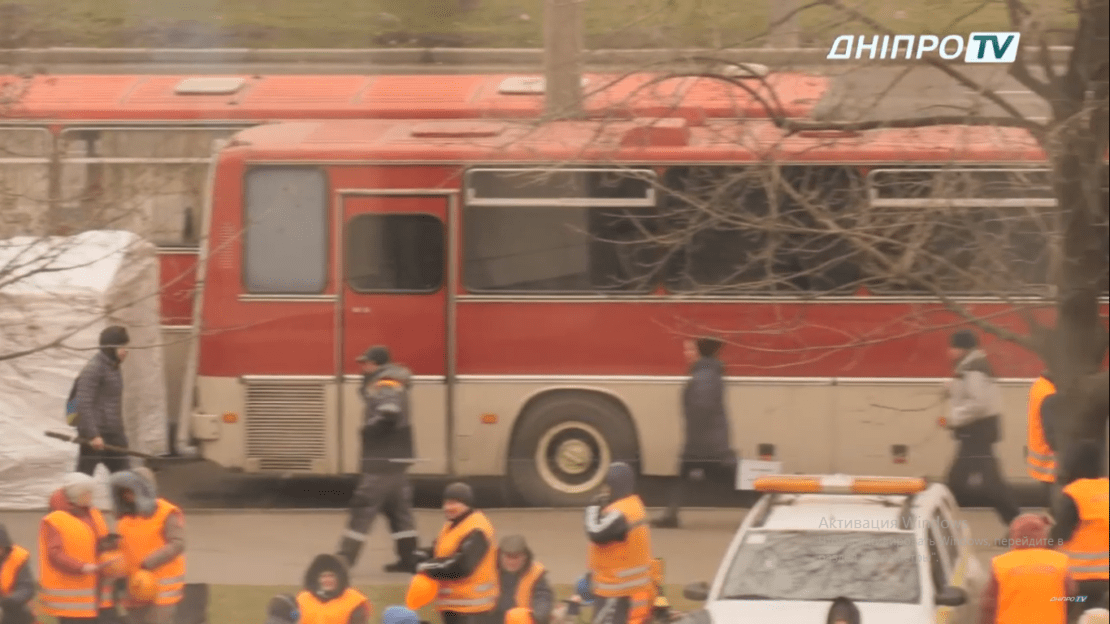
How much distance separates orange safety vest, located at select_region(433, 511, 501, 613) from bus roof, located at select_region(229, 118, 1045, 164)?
8.57 feet

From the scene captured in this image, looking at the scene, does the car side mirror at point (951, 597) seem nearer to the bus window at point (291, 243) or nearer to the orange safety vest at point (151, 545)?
the orange safety vest at point (151, 545)

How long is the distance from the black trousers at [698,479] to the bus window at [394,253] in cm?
244

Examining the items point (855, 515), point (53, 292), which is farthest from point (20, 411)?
point (855, 515)

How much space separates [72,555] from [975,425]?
6362 mm

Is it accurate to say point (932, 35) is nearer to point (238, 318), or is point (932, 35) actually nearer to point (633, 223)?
point (633, 223)

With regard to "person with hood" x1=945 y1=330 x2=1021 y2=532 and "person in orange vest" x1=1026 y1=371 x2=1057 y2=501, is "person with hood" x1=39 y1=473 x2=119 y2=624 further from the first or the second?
"person with hood" x1=945 y1=330 x2=1021 y2=532

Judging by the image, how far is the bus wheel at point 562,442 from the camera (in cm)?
1299

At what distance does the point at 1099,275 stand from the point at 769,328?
12.0 feet

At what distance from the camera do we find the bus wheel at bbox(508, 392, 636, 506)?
1299 cm

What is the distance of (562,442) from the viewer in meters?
13.1

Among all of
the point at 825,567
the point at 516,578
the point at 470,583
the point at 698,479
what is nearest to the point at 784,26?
the point at 825,567

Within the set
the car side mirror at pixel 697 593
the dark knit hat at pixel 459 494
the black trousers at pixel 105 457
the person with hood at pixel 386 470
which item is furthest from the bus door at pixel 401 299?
the car side mirror at pixel 697 593

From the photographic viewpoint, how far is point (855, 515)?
9.17 meters

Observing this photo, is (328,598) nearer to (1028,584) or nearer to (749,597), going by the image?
(749,597)
